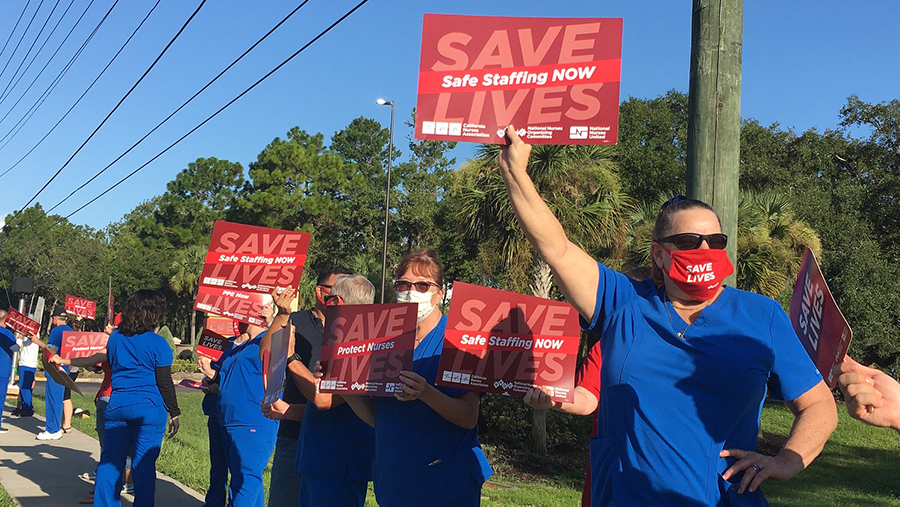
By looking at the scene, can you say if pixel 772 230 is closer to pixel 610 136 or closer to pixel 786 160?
pixel 610 136

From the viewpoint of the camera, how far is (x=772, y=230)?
772 inches

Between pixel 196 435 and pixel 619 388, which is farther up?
pixel 619 388

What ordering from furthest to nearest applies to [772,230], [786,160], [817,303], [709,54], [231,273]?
[786,160]
[772,230]
[231,273]
[709,54]
[817,303]

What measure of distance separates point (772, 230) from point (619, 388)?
60.1ft

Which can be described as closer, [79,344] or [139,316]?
[139,316]

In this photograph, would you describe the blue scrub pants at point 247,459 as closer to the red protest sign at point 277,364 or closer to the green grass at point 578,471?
the red protest sign at point 277,364

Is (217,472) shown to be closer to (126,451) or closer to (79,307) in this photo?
(126,451)

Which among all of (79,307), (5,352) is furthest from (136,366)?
(79,307)

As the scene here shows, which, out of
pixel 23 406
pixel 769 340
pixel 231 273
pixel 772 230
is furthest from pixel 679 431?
pixel 772 230

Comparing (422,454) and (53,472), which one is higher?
(422,454)

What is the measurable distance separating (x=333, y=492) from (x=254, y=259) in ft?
7.97

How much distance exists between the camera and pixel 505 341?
13.1ft

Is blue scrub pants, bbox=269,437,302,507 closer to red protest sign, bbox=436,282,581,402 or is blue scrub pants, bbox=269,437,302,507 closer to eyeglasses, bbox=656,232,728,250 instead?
red protest sign, bbox=436,282,581,402

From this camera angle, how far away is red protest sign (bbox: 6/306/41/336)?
1265 cm
